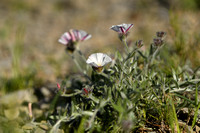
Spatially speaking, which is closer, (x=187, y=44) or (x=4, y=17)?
(x=187, y=44)

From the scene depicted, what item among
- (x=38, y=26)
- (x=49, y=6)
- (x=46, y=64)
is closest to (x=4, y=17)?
(x=38, y=26)

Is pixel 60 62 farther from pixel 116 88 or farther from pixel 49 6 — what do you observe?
pixel 49 6

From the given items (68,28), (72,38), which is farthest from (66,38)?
(68,28)

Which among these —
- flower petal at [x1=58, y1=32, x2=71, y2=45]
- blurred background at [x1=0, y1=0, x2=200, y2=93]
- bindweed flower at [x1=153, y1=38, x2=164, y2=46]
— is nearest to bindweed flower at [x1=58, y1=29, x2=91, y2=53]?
flower petal at [x1=58, y1=32, x2=71, y2=45]

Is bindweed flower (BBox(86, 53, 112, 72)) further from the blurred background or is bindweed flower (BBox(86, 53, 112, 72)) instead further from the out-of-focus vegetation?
the blurred background

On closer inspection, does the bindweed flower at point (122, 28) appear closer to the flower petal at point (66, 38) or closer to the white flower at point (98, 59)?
the white flower at point (98, 59)

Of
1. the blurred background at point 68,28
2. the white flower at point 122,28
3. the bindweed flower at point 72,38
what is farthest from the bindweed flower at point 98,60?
the blurred background at point 68,28

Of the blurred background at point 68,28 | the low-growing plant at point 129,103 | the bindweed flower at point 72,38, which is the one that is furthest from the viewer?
the blurred background at point 68,28

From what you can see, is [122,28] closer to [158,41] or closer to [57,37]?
[158,41]
